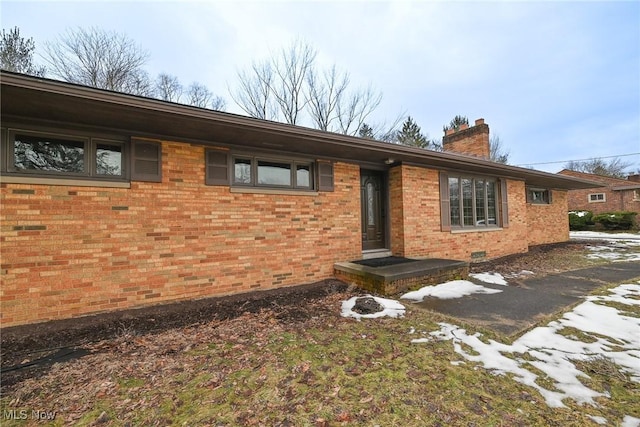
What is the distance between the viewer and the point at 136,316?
364cm

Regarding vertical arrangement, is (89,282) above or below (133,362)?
above

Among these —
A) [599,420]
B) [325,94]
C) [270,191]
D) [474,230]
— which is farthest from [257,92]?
[599,420]

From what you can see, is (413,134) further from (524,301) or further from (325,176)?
(524,301)

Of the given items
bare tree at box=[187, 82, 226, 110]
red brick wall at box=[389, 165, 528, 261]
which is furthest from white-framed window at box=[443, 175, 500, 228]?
bare tree at box=[187, 82, 226, 110]

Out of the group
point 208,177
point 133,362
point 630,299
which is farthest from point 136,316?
point 630,299

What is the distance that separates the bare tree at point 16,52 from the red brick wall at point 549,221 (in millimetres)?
21551

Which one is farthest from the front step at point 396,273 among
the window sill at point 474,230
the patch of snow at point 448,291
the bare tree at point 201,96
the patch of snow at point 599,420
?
the bare tree at point 201,96

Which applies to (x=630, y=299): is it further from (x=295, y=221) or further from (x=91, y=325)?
(x=91, y=325)

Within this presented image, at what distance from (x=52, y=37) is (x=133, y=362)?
53.3ft

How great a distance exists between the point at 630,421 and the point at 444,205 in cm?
561

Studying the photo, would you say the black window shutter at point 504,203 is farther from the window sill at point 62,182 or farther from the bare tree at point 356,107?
the bare tree at point 356,107

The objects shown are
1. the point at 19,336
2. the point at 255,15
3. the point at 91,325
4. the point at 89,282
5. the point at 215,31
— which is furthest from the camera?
the point at 215,31

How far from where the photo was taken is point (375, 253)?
6.34 m

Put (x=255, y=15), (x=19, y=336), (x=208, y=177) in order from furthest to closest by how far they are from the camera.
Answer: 1. (x=255, y=15)
2. (x=208, y=177)
3. (x=19, y=336)
